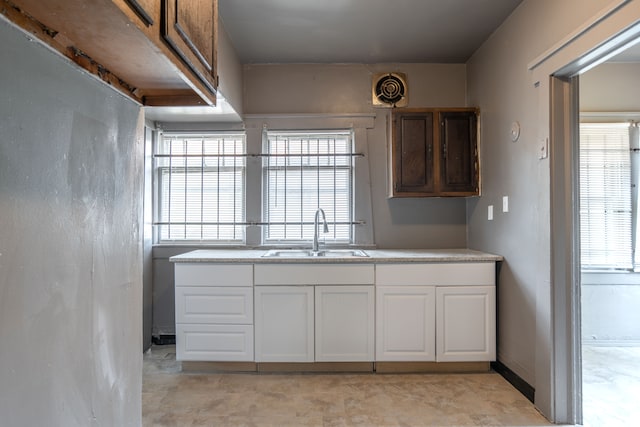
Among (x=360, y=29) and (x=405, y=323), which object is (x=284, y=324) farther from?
(x=360, y=29)

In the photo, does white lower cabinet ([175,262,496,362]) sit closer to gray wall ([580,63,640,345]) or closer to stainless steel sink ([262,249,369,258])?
stainless steel sink ([262,249,369,258])

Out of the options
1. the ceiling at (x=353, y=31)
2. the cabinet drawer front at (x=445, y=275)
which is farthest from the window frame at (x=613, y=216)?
the cabinet drawer front at (x=445, y=275)

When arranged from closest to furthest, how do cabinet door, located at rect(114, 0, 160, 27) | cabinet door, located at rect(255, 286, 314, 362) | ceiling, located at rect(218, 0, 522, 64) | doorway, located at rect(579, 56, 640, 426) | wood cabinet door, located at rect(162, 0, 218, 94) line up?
cabinet door, located at rect(114, 0, 160, 27)
wood cabinet door, located at rect(162, 0, 218, 94)
ceiling, located at rect(218, 0, 522, 64)
cabinet door, located at rect(255, 286, 314, 362)
doorway, located at rect(579, 56, 640, 426)

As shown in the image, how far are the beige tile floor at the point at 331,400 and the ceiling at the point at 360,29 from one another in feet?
8.62

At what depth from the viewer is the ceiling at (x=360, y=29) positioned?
7.73ft

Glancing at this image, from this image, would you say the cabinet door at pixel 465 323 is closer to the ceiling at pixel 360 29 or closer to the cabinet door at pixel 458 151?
the cabinet door at pixel 458 151

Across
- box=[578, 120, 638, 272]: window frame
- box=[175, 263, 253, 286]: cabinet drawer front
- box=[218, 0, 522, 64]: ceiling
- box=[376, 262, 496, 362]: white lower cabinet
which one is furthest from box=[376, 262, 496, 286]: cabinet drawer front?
box=[218, 0, 522, 64]: ceiling

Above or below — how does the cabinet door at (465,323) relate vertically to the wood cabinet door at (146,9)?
below

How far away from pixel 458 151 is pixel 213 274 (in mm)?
2259

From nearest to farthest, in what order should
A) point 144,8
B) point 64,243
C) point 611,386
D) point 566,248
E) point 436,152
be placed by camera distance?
point 144,8, point 64,243, point 566,248, point 611,386, point 436,152

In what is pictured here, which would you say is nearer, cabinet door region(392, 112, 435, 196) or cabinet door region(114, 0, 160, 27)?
cabinet door region(114, 0, 160, 27)

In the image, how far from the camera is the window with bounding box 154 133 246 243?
3275 millimetres

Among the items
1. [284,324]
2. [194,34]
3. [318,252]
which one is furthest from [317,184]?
[194,34]

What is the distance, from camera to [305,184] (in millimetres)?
3293
